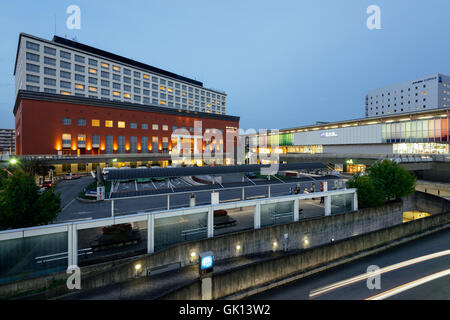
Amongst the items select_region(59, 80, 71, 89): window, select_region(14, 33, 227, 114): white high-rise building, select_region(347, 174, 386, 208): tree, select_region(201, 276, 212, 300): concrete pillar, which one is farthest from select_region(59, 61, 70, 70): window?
select_region(347, 174, 386, 208): tree

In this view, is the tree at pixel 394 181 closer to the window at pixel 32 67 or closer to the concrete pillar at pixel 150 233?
the concrete pillar at pixel 150 233

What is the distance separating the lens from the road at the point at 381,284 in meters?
10.6

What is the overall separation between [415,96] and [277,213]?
128706mm

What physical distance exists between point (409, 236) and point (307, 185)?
12916mm

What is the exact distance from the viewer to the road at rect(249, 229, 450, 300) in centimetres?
1062

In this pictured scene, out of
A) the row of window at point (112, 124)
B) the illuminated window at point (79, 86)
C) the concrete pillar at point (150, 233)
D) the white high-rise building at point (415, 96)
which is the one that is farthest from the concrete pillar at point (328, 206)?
the white high-rise building at point (415, 96)

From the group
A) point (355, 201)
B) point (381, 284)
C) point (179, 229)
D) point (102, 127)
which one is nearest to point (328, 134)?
point (355, 201)

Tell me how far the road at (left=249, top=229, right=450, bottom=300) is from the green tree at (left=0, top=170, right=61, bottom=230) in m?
11.9

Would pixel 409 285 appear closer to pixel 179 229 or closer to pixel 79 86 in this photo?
pixel 179 229

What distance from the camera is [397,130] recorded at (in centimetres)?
4928

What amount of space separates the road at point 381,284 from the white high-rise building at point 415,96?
10408 centimetres

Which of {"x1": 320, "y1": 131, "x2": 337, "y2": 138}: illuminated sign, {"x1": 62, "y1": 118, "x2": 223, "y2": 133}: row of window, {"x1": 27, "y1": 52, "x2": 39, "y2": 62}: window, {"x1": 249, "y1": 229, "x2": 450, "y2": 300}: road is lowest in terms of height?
{"x1": 249, "y1": 229, "x2": 450, "y2": 300}: road

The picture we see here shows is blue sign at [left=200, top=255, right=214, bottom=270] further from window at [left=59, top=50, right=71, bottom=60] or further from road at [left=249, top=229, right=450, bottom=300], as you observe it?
window at [left=59, top=50, right=71, bottom=60]
